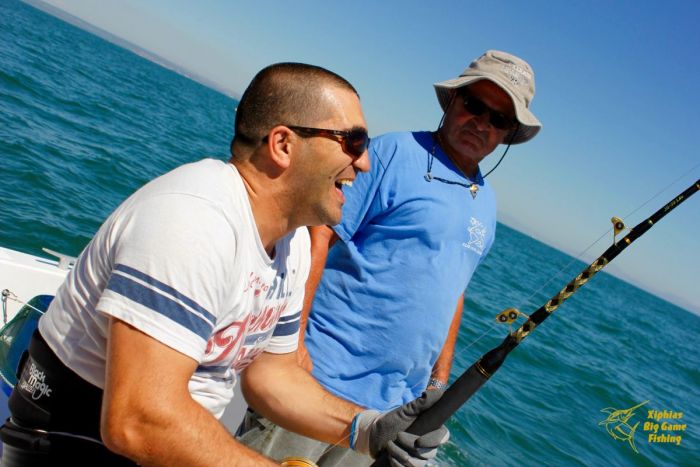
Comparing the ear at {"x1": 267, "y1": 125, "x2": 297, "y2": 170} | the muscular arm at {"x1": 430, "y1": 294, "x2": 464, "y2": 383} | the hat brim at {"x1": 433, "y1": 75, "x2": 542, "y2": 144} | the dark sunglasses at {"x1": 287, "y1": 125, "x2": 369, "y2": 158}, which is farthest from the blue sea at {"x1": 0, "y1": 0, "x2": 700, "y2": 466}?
Result: the ear at {"x1": 267, "y1": 125, "x2": 297, "y2": 170}

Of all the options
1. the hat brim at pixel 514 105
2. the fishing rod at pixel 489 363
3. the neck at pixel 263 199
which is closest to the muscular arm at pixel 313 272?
the fishing rod at pixel 489 363

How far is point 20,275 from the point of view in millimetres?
3502

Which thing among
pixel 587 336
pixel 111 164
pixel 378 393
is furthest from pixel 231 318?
pixel 587 336

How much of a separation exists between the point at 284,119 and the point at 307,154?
0.42 feet

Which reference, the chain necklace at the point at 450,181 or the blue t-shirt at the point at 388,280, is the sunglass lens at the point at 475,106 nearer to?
the chain necklace at the point at 450,181

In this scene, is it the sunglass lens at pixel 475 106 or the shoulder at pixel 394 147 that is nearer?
the shoulder at pixel 394 147

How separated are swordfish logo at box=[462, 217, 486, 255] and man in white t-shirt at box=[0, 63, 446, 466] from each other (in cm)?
108

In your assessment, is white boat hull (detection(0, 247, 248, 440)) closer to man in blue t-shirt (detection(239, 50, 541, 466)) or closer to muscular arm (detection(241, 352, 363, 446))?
man in blue t-shirt (detection(239, 50, 541, 466))

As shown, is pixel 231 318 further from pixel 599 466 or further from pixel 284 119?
pixel 599 466

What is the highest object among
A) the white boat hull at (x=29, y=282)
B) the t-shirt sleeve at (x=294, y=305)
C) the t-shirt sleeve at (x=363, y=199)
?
the t-shirt sleeve at (x=363, y=199)

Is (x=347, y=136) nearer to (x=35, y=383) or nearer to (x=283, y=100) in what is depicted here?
(x=283, y=100)

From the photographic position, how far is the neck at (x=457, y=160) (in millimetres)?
3059

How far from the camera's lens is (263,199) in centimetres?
178

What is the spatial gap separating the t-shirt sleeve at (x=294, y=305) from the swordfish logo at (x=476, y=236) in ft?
3.39
